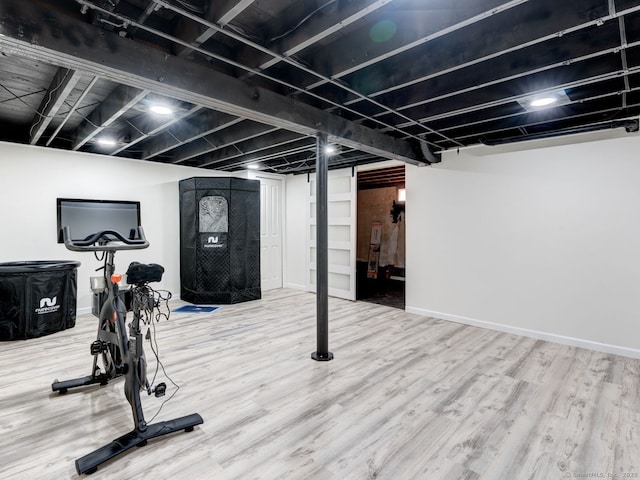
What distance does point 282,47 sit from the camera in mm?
2158

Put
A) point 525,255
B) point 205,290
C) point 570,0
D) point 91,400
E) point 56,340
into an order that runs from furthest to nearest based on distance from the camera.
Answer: point 205,290 → point 525,255 → point 56,340 → point 91,400 → point 570,0

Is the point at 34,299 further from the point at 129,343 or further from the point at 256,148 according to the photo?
the point at 256,148

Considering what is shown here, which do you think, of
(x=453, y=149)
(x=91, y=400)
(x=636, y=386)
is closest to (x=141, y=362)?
(x=91, y=400)

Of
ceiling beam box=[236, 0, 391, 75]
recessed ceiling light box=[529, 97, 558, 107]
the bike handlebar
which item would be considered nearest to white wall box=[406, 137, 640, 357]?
recessed ceiling light box=[529, 97, 558, 107]

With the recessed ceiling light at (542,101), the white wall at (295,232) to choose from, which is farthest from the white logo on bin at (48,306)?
the recessed ceiling light at (542,101)

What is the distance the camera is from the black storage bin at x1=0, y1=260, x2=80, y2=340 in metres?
3.81

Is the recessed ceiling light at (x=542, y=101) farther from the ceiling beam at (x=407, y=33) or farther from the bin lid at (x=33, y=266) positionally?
the bin lid at (x=33, y=266)

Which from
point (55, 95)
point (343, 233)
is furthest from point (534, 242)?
point (55, 95)

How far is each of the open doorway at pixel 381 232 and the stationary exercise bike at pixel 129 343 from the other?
5321 mm

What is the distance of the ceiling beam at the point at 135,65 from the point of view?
5.68 feet

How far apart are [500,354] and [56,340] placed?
4929mm

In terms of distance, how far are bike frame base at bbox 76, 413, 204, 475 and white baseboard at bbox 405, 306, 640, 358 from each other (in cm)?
368

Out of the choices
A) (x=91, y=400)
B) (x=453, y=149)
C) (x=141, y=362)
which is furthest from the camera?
(x=453, y=149)

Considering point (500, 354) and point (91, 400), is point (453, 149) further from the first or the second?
point (91, 400)
